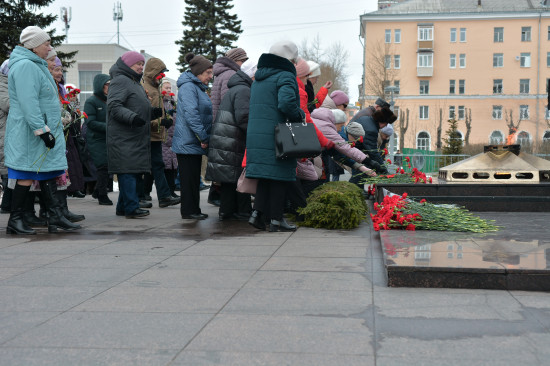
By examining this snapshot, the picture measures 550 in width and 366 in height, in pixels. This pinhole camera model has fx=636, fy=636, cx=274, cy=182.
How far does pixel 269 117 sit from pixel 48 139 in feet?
7.64

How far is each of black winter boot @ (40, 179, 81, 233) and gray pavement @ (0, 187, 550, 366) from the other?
1.33 m

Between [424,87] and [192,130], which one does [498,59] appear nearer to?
[424,87]

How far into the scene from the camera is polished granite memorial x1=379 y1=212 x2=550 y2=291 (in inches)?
163

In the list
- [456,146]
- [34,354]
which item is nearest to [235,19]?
[456,146]

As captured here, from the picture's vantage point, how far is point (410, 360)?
283 centimetres

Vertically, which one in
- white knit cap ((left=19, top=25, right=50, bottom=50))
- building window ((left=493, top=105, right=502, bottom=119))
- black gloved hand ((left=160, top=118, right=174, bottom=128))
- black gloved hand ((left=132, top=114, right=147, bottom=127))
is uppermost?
building window ((left=493, top=105, right=502, bottom=119))

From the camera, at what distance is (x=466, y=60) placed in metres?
64.8

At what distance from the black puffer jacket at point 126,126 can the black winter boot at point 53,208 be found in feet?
3.68

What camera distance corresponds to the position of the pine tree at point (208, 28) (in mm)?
50250

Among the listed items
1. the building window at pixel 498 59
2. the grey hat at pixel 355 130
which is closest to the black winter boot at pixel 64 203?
the grey hat at pixel 355 130

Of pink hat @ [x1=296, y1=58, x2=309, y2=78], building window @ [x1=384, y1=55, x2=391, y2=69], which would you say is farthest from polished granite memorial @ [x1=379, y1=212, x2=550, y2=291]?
building window @ [x1=384, y1=55, x2=391, y2=69]

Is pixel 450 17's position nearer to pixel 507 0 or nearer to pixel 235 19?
pixel 507 0

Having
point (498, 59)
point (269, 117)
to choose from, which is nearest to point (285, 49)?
point (269, 117)

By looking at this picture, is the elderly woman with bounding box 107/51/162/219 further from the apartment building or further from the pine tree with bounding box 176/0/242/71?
the apartment building
